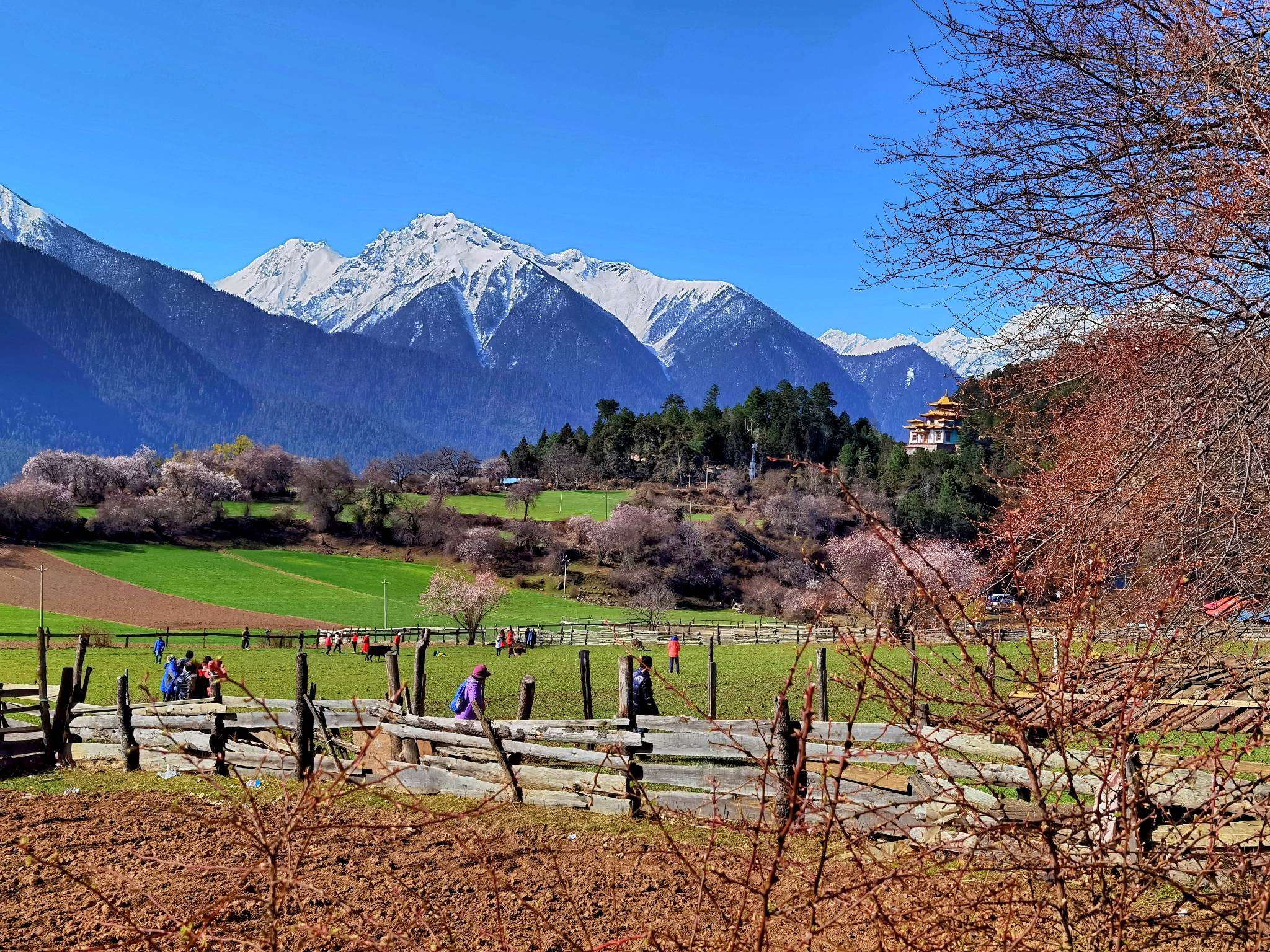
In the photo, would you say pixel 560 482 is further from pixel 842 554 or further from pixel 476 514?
pixel 842 554

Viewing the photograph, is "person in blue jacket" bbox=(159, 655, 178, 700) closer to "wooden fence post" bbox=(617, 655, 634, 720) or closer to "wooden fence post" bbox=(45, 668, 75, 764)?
"wooden fence post" bbox=(45, 668, 75, 764)

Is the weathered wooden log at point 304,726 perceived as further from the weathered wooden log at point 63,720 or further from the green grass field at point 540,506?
the green grass field at point 540,506

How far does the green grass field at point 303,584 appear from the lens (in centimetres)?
5900

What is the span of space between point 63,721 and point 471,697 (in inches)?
262

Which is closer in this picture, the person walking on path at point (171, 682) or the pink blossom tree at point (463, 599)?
the person walking on path at point (171, 682)

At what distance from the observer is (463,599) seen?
4941 cm

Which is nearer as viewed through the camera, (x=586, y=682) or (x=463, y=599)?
(x=586, y=682)

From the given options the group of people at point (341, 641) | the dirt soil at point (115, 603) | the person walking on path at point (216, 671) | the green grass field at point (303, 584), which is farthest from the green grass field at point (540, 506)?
the person walking on path at point (216, 671)

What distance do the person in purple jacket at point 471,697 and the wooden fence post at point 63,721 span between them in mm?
6053

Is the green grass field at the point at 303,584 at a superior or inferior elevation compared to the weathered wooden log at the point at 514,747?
inferior

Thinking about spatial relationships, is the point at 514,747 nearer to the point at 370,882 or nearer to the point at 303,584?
the point at 370,882

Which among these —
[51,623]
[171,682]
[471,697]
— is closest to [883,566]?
[171,682]

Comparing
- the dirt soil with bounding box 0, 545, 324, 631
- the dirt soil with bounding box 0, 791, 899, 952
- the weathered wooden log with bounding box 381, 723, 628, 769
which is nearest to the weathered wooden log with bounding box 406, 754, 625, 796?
the weathered wooden log with bounding box 381, 723, 628, 769

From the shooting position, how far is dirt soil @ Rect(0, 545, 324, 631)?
51250 millimetres
